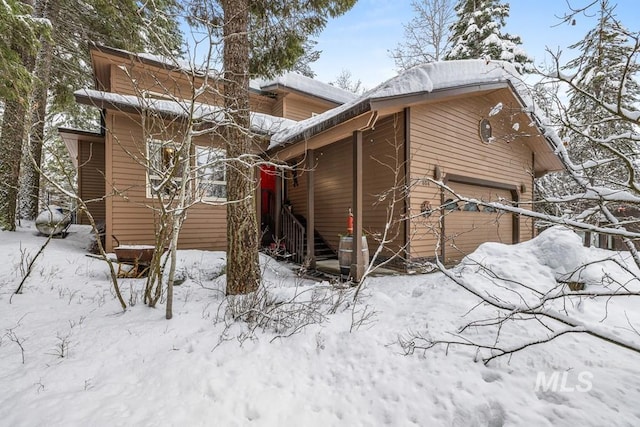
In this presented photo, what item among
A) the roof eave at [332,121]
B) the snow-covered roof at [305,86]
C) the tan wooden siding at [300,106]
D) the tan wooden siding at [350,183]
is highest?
the snow-covered roof at [305,86]

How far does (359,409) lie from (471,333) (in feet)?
5.04

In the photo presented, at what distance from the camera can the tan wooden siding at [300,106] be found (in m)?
11.3

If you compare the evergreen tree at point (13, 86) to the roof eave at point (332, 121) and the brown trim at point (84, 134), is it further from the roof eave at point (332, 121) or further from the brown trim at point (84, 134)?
the roof eave at point (332, 121)

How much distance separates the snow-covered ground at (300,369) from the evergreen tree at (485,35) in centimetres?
1381

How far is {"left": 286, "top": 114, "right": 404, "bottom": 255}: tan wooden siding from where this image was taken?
6.51 meters

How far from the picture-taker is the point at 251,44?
5.57 m

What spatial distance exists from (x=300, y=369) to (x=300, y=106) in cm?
1068

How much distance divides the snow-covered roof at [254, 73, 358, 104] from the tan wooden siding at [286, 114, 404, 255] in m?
3.96

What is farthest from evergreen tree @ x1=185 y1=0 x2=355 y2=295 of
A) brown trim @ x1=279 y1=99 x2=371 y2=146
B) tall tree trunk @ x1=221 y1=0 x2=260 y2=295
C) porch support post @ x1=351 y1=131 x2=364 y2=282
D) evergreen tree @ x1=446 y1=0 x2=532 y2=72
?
evergreen tree @ x1=446 y1=0 x2=532 y2=72

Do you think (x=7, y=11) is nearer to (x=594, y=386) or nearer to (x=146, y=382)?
(x=146, y=382)

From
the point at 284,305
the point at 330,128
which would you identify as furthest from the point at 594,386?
the point at 330,128

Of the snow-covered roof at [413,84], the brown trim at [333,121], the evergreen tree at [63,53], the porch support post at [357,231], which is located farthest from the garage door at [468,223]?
the evergreen tree at [63,53]

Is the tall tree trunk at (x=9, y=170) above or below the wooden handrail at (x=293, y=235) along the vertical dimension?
above

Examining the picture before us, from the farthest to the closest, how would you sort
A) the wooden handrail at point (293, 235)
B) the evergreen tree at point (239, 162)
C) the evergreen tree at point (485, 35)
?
the evergreen tree at point (485, 35), the wooden handrail at point (293, 235), the evergreen tree at point (239, 162)
